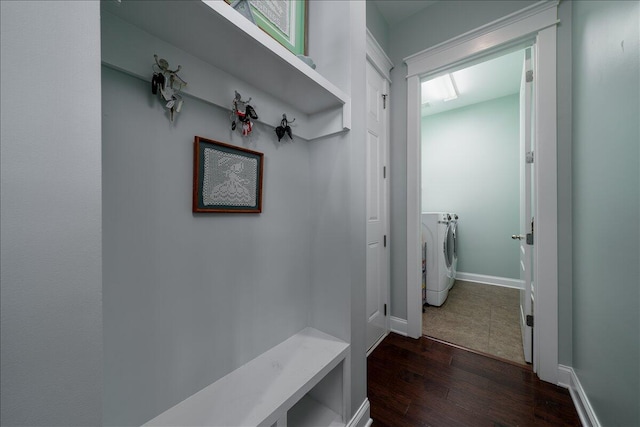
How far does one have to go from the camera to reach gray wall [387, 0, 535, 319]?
208 cm

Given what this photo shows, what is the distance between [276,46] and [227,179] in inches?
19.5

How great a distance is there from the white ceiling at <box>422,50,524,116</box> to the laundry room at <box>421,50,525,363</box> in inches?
0.4

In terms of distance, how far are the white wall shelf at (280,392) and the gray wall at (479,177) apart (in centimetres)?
373

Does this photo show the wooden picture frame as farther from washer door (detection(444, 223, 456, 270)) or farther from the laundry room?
washer door (detection(444, 223, 456, 270))

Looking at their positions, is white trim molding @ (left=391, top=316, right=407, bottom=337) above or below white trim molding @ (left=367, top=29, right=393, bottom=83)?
below

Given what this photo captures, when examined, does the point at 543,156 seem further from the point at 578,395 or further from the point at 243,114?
the point at 243,114

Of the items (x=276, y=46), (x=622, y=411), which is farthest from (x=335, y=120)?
(x=622, y=411)

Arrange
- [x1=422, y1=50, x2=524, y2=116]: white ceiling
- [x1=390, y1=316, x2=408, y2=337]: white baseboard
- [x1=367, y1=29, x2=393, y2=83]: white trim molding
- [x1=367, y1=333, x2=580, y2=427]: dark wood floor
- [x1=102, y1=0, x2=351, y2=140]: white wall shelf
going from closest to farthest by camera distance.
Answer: [x1=102, y1=0, x2=351, y2=140]: white wall shelf < [x1=367, y1=333, x2=580, y2=427]: dark wood floor < [x1=367, y1=29, x2=393, y2=83]: white trim molding < [x1=390, y1=316, x2=408, y2=337]: white baseboard < [x1=422, y1=50, x2=524, y2=116]: white ceiling

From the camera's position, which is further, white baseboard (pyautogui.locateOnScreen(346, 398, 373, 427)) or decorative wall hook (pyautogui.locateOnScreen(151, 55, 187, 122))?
white baseboard (pyautogui.locateOnScreen(346, 398, 373, 427))

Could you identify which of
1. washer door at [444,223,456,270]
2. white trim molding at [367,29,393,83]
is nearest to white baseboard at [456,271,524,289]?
washer door at [444,223,456,270]

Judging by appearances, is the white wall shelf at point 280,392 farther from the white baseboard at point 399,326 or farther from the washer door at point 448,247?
the washer door at point 448,247

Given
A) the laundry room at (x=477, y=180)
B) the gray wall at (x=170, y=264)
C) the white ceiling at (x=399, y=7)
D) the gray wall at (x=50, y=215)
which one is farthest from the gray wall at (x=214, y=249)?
the laundry room at (x=477, y=180)

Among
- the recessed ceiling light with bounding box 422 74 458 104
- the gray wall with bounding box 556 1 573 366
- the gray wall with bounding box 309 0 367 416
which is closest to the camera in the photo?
the gray wall with bounding box 309 0 367 416

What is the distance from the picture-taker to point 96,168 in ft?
1.42
